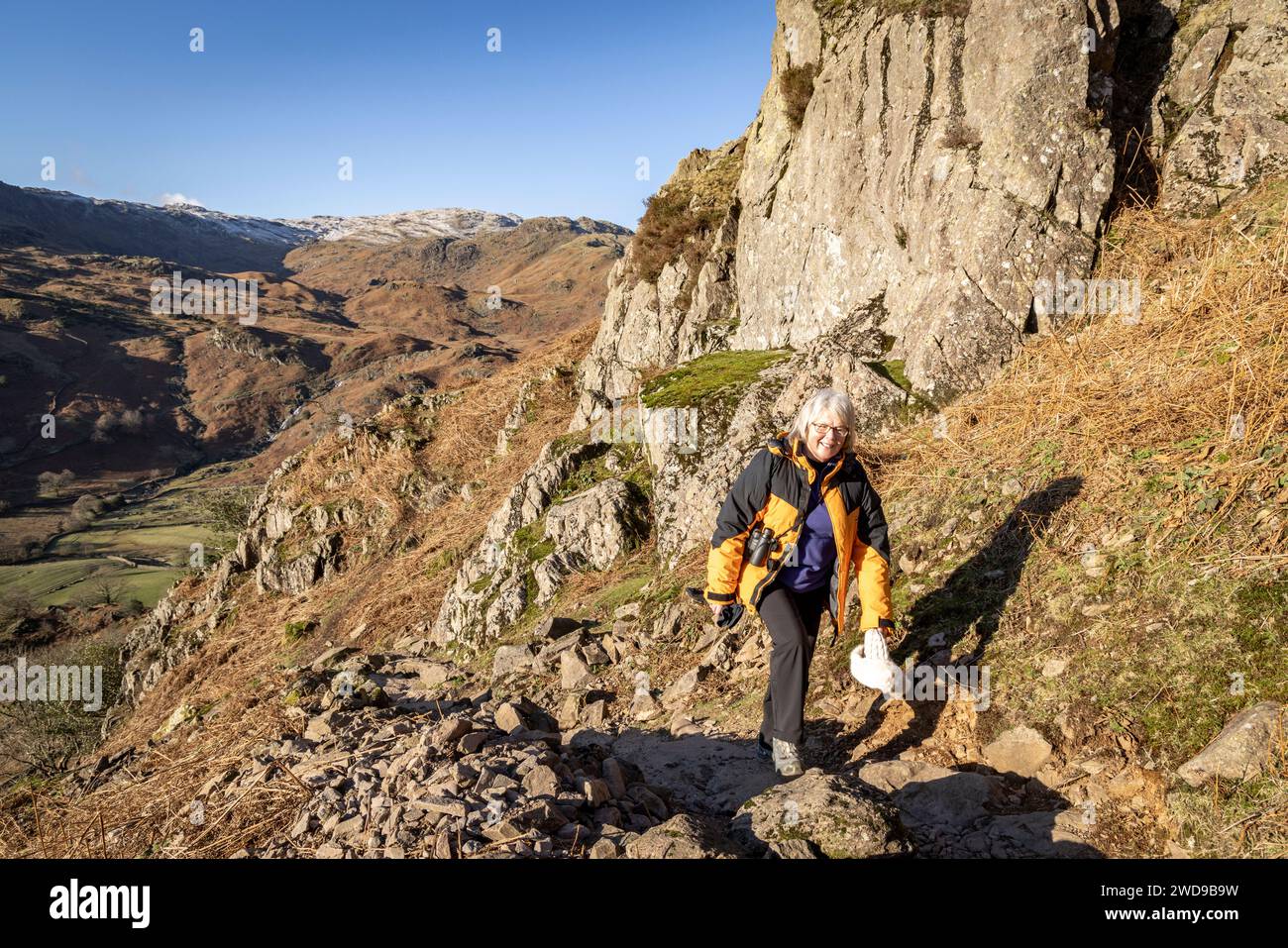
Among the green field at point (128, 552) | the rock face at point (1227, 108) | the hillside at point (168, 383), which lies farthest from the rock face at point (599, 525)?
the hillside at point (168, 383)

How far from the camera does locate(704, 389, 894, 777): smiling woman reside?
4.13 meters

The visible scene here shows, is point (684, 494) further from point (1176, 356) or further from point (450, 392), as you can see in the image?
point (450, 392)

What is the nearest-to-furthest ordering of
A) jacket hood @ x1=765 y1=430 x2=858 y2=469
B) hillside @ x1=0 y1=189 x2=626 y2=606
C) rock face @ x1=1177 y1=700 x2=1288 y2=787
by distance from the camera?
rock face @ x1=1177 y1=700 x2=1288 y2=787 → jacket hood @ x1=765 y1=430 x2=858 y2=469 → hillside @ x1=0 y1=189 x2=626 y2=606

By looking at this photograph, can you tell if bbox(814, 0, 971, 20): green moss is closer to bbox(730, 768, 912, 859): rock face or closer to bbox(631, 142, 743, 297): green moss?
bbox(631, 142, 743, 297): green moss

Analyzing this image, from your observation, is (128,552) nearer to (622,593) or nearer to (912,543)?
(622,593)

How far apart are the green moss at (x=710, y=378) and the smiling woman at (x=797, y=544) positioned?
476 centimetres

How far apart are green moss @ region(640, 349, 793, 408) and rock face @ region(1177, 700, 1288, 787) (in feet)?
20.7

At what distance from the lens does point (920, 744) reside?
4.49 metres

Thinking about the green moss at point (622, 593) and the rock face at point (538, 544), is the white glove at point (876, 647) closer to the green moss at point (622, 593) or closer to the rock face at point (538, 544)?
the green moss at point (622, 593)

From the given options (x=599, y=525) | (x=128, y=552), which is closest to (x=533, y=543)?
(x=599, y=525)

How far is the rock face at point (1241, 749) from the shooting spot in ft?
10.1

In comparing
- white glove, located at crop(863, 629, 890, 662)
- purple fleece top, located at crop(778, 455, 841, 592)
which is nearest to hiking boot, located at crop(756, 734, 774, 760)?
white glove, located at crop(863, 629, 890, 662)

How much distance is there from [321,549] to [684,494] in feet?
38.8
